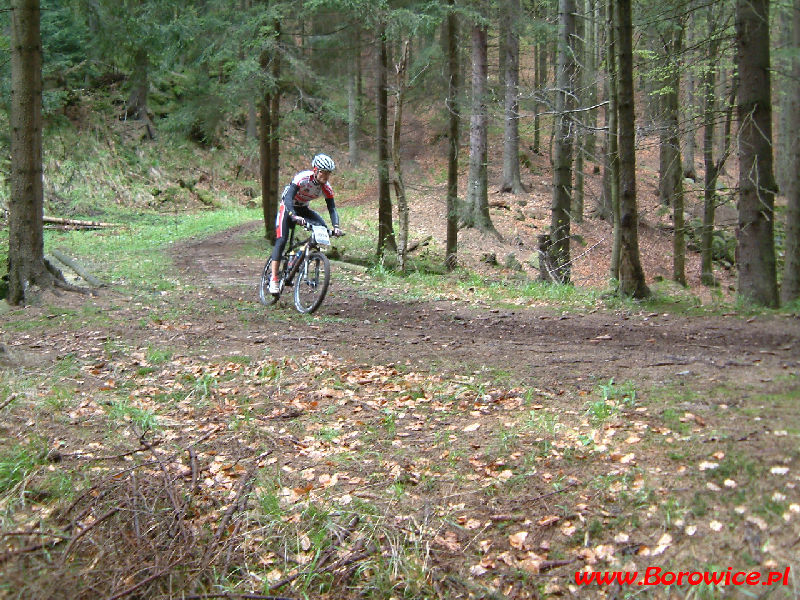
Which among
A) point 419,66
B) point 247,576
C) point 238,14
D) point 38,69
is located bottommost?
point 247,576

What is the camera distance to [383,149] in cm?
1612

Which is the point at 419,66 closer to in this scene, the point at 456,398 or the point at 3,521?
the point at 456,398

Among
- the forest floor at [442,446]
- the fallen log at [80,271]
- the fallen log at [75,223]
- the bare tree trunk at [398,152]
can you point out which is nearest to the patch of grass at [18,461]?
the forest floor at [442,446]

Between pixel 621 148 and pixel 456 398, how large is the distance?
485 centimetres

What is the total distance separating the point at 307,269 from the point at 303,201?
0.99m

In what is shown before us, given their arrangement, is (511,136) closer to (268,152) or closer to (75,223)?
(268,152)

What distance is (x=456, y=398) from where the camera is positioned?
5.70 metres

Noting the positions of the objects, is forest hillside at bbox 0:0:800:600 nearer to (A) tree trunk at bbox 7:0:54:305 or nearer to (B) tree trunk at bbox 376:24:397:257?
(A) tree trunk at bbox 7:0:54:305

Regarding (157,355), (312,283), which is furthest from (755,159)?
(157,355)

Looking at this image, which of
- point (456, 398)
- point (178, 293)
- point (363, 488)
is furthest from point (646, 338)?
point (178, 293)

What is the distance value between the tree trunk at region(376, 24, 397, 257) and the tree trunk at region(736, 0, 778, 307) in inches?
296

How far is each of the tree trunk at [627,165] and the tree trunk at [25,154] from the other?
804cm

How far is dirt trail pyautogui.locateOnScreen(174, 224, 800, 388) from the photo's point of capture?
5.77 meters

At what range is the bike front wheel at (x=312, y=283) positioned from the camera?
9250mm
